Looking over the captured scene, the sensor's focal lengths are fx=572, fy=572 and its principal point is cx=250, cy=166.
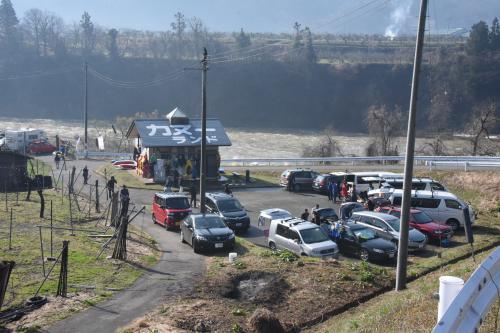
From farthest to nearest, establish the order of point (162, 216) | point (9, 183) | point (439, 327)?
point (9, 183), point (162, 216), point (439, 327)

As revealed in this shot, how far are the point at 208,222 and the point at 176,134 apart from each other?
19.0 meters

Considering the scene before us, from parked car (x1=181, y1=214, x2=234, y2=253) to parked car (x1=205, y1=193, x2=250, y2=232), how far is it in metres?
2.26

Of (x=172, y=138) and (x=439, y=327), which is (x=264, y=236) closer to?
(x=172, y=138)

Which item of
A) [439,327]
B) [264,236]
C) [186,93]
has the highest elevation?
[186,93]

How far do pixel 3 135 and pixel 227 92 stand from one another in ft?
278

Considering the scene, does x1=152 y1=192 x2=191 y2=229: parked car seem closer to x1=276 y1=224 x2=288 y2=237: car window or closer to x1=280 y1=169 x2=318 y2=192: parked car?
x1=276 y1=224 x2=288 y2=237: car window

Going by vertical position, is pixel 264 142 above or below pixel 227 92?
below

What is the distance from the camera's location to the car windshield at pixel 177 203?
87.0ft

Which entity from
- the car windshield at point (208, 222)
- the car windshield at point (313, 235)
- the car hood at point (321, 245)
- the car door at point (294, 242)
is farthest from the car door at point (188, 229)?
the car hood at point (321, 245)

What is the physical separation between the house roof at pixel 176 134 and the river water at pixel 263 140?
1158 inches

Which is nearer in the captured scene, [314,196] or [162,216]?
[162,216]

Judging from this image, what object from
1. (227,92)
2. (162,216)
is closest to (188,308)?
(162,216)

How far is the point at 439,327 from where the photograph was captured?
17.7 ft

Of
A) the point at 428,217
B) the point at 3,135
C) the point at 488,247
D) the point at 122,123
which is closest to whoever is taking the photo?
the point at 488,247
